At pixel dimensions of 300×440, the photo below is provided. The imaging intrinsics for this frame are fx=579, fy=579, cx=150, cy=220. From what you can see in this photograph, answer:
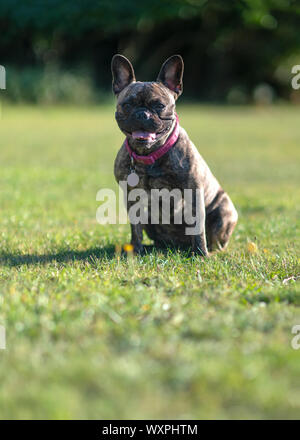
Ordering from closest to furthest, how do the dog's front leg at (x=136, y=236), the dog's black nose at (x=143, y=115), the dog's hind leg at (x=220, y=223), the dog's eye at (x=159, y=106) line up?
1. the dog's black nose at (x=143, y=115)
2. the dog's eye at (x=159, y=106)
3. the dog's front leg at (x=136, y=236)
4. the dog's hind leg at (x=220, y=223)

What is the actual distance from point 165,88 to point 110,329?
2324mm

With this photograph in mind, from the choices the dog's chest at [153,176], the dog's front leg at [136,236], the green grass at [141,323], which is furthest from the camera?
the dog's front leg at [136,236]

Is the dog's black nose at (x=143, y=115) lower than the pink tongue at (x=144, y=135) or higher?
higher

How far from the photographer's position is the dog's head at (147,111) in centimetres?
444

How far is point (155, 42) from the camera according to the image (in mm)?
32656

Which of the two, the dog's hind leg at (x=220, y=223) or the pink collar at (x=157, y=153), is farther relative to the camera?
the dog's hind leg at (x=220, y=223)

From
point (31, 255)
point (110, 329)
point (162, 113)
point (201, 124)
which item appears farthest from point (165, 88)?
point (201, 124)

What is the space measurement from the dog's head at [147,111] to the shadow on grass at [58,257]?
3.29 ft

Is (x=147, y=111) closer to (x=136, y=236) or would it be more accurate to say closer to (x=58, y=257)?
(x=136, y=236)

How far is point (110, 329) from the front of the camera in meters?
3.10

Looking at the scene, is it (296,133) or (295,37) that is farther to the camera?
(295,37)

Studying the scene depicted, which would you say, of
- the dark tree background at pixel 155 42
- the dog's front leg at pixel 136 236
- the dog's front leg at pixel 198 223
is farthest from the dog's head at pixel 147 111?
the dark tree background at pixel 155 42

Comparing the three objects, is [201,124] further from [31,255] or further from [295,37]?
[31,255]

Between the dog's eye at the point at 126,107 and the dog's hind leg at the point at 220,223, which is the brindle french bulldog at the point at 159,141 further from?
the dog's hind leg at the point at 220,223
